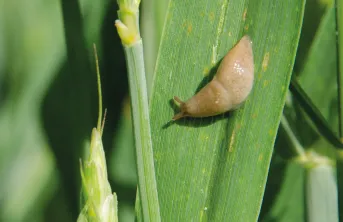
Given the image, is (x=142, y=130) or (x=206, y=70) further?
(x=206, y=70)

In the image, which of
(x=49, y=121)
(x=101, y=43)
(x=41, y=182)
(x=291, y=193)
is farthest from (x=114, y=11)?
(x=291, y=193)

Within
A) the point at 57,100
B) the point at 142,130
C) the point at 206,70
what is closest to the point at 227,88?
the point at 206,70

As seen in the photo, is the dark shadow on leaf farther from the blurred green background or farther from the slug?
the blurred green background

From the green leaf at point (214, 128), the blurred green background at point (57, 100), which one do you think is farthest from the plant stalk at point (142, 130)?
the blurred green background at point (57, 100)

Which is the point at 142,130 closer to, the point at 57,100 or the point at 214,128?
the point at 214,128

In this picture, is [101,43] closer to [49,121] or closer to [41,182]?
[49,121]

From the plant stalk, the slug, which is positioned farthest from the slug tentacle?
the plant stalk

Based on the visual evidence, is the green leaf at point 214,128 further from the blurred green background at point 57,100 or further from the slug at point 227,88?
the blurred green background at point 57,100

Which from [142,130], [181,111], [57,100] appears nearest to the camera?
[142,130]
